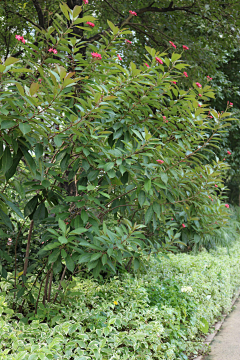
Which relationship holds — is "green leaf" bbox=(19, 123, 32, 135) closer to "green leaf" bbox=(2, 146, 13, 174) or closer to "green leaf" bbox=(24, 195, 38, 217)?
"green leaf" bbox=(2, 146, 13, 174)

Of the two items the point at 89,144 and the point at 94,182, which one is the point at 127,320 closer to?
the point at 94,182

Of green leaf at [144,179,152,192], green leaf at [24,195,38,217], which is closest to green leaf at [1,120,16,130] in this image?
green leaf at [24,195,38,217]

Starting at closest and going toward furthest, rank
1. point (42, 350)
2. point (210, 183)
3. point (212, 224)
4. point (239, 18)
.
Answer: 1. point (42, 350)
2. point (210, 183)
3. point (212, 224)
4. point (239, 18)

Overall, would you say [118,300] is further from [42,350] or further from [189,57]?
[189,57]

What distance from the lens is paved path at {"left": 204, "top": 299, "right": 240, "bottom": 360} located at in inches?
147

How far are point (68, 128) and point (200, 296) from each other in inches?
128

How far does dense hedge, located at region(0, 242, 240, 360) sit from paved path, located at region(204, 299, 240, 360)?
0.67ft

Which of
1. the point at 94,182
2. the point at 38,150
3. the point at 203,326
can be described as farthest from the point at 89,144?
the point at 203,326

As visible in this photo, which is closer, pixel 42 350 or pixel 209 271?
pixel 42 350

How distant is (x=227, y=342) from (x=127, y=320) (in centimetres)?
200

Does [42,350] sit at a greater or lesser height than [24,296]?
greater

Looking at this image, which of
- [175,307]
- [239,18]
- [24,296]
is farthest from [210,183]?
[239,18]

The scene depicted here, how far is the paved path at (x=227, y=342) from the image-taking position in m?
3.74

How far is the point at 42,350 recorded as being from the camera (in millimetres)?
2105
